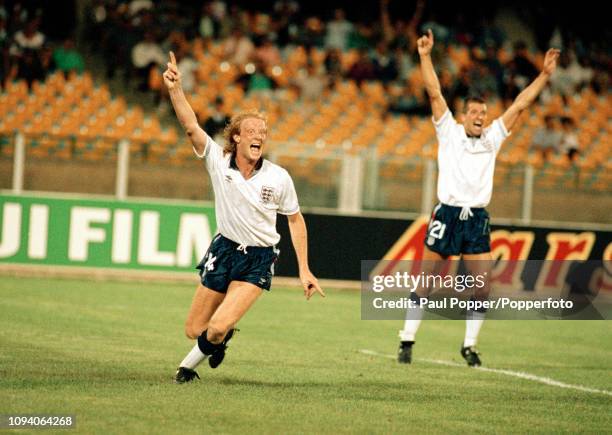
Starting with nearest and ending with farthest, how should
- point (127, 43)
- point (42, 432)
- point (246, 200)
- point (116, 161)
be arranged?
1. point (42, 432)
2. point (246, 200)
3. point (116, 161)
4. point (127, 43)

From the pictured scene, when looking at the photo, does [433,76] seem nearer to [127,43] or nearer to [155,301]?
[155,301]

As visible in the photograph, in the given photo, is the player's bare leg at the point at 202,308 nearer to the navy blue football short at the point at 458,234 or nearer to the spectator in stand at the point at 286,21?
the navy blue football short at the point at 458,234

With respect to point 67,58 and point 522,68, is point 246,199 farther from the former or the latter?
point 522,68

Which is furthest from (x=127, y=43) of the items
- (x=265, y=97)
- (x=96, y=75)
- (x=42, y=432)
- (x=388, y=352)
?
(x=42, y=432)

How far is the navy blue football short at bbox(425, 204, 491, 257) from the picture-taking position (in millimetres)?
10828

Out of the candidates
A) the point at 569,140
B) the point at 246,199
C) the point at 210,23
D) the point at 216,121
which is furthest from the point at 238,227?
the point at 210,23

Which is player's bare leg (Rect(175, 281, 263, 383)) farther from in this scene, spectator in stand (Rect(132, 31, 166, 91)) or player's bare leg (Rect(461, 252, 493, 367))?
spectator in stand (Rect(132, 31, 166, 91))

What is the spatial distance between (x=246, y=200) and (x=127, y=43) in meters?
15.5

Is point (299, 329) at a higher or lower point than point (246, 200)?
lower

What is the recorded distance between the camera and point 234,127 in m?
8.51

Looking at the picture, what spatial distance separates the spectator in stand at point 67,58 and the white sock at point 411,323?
13.7m

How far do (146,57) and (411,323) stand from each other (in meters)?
13.8

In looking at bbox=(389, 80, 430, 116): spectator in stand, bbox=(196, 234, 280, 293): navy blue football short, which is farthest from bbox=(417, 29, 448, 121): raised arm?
bbox=(389, 80, 430, 116): spectator in stand

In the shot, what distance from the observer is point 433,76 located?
10430 mm
